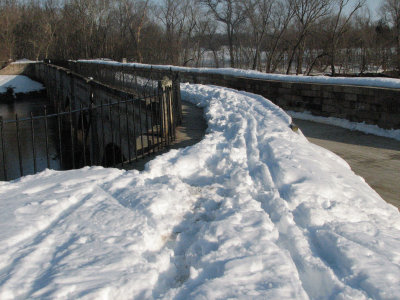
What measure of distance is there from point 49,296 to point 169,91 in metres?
5.58

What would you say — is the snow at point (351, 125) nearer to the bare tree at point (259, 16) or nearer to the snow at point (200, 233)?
the snow at point (200, 233)

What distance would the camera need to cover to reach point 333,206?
3984mm

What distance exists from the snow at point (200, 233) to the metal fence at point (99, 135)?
1189mm

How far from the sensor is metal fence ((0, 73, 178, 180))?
6.19 metres

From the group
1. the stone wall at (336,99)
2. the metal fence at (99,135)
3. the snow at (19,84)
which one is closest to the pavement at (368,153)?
the stone wall at (336,99)

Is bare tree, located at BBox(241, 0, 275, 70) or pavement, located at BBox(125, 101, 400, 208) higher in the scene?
bare tree, located at BBox(241, 0, 275, 70)

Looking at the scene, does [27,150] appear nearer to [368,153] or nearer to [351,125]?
[351,125]

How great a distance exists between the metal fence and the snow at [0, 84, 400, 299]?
1.19 meters

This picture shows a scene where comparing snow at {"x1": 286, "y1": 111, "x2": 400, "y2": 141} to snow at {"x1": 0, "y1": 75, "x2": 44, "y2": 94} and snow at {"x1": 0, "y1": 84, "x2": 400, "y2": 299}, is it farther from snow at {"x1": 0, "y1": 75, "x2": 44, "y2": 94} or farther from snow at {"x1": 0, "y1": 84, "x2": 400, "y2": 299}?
snow at {"x1": 0, "y1": 75, "x2": 44, "y2": 94}

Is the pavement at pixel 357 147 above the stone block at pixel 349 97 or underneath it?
underneath

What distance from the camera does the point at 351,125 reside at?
9.32 meters

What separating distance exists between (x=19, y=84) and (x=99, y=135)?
35.7 m

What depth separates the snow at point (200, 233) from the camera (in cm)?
262

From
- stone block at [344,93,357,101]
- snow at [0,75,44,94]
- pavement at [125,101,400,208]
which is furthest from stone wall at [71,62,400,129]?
snow at [0,75,44,94]
